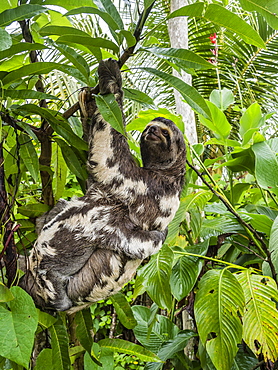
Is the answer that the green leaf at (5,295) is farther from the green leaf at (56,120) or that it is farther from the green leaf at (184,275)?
the green leaf at (184,275)

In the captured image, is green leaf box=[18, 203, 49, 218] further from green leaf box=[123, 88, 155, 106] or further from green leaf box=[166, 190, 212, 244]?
green leaf box=[166, 190, 212, 244]

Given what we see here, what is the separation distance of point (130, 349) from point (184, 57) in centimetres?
105

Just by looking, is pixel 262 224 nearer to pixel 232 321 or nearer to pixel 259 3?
pixel 232 321

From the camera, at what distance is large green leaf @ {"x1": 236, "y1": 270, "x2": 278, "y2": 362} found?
1.30 metres

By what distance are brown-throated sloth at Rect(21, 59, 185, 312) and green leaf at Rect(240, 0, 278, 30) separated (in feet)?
1.30

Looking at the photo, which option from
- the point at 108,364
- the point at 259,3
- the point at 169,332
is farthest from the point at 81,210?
the point at 169,332

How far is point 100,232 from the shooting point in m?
1.16

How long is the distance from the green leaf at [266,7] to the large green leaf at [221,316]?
33.1 inches

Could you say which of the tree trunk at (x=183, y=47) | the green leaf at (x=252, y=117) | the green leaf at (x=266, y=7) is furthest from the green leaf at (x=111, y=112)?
the tree trunk at (x=183, y=47)

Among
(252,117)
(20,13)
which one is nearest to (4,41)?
(20,13)

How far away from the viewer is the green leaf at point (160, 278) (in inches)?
53.0

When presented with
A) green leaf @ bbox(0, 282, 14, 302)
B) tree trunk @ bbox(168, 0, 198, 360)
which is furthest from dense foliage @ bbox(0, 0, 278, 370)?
tree trunk @ bbox(168, 0, 198, 360)

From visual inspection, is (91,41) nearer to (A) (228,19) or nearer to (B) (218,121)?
(A) (228,19)

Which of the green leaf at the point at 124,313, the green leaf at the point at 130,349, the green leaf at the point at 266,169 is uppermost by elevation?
the green leaf at the point at 266,169
